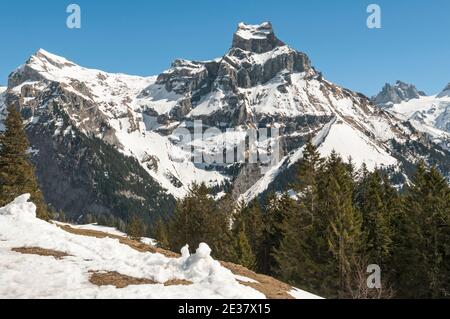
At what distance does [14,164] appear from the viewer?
5316 centimetres

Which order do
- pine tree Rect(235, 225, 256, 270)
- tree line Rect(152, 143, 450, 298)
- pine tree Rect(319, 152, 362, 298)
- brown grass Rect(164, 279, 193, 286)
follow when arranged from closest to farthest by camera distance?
brown grass Rect(164, 279, 193, 286) < pine tree Rect(319, 152, 362, 298) < tree line Rect(152, 143, 450, 298) < pine tree Rect(235, 225, 256, 270)

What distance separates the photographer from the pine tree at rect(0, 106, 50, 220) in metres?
52.1

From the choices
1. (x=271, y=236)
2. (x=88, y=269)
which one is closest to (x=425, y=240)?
(x=271, y=236)

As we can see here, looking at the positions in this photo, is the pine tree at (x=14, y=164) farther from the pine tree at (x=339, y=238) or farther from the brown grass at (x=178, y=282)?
the brown grass at (x=178, y=282)

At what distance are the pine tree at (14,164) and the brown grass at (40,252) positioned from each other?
31.7 metres

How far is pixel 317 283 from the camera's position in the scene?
42.0 meters

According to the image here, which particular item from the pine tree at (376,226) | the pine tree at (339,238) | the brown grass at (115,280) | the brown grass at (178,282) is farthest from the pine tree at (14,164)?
the brown grass at (178,282)

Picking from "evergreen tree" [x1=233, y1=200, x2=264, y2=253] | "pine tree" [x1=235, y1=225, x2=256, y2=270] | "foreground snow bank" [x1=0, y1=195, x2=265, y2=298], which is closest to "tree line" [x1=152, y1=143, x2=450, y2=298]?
"pine tree" [x1=235, y1=225, x2=256, y2=270]

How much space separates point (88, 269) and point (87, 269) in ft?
0.13

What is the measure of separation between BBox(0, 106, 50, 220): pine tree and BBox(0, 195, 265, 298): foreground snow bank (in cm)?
2822

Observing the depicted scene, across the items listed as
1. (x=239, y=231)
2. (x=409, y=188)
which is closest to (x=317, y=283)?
(x=409, y=188)

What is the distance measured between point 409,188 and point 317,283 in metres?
12.4

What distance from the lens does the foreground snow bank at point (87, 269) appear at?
1694 centimetres

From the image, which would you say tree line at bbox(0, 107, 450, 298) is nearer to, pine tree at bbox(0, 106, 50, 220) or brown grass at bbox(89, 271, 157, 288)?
pine tree at bbox(0, 106, 50, 220)
